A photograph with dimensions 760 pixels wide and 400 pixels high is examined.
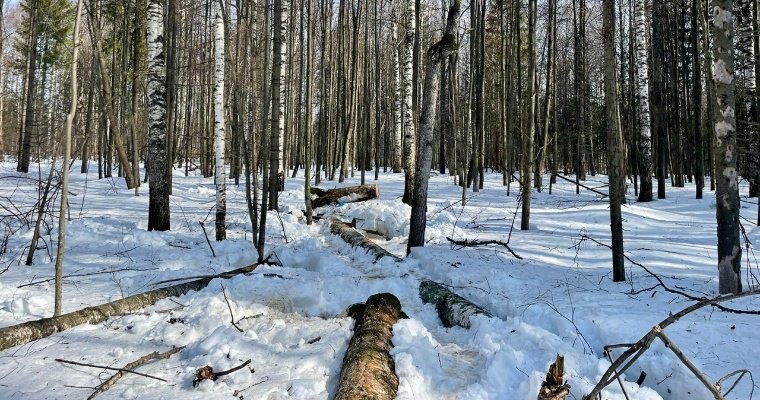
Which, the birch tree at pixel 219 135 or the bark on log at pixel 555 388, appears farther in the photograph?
the birch tree at pixel 219 135

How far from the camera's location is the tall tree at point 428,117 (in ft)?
25.0

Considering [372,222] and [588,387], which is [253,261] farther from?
[588,387]

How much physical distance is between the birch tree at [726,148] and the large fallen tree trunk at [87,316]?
5.83 meters

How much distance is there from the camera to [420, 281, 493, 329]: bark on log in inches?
186

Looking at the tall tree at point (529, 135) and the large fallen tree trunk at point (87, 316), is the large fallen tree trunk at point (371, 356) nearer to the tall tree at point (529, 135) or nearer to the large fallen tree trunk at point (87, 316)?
the large fallen tree trunk at point (87, 316)

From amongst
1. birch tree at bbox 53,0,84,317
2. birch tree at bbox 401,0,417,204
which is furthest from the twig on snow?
birch tree at bbox 401,0,417,204

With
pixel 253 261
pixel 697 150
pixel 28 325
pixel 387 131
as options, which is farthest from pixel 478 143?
pixel 387 131

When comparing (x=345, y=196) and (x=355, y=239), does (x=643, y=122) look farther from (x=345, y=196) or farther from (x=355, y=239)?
(x=355, y=239)

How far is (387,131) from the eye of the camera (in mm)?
34781

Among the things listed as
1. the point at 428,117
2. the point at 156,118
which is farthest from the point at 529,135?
the point at 156,118

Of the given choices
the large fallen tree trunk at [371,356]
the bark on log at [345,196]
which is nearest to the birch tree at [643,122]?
the bark on log at [345,196]

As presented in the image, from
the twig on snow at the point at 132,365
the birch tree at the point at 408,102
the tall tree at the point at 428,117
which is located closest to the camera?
the twig on snow at the point at 132,365

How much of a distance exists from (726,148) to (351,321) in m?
4.38

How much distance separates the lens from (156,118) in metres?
9.10
